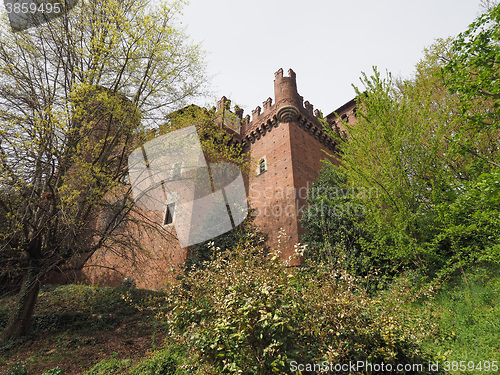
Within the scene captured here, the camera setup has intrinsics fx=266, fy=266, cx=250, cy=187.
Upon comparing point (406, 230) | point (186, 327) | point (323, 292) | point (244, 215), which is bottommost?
point (186, 327)

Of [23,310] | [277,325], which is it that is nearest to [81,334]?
[23,310]

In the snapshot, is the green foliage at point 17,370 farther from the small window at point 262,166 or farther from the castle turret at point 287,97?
the castle turret at point 287,97

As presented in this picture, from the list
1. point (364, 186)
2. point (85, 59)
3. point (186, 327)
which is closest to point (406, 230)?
point (364, 186)

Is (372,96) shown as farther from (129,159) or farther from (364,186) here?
(129,159)

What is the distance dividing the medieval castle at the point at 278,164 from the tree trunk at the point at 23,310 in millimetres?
3856

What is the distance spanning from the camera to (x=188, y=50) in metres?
9.63

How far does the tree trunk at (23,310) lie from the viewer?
26.3 feet

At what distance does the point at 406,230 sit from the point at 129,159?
9334mm

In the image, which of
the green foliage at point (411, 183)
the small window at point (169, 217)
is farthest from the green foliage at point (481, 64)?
the small window at point (169, 217)

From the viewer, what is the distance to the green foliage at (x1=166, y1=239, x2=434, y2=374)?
3744 mm

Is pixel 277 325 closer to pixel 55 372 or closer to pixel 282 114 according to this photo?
pixel 55 372

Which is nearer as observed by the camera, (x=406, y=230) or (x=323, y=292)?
(x=323, y=292)

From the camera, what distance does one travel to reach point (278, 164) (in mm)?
14711

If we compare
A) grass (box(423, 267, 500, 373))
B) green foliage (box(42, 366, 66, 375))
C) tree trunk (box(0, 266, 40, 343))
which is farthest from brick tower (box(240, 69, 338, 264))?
tree trunk (box(0, 266, 40, 343))
